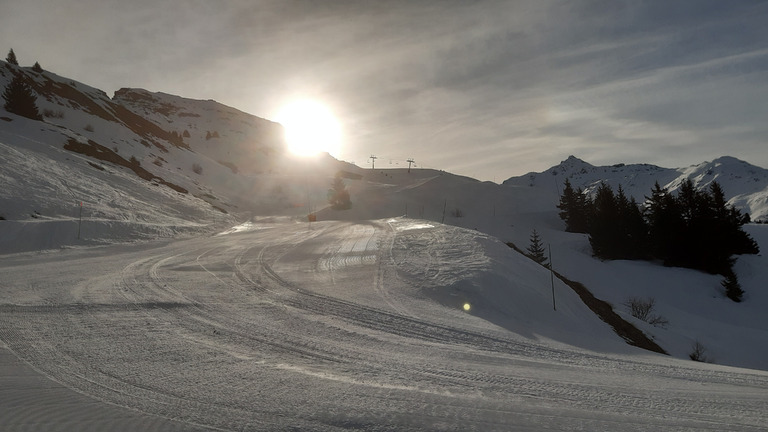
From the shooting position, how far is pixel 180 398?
4.30 meters

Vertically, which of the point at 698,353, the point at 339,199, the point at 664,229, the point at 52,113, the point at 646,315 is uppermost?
the point at 52,113

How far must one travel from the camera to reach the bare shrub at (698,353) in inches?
626

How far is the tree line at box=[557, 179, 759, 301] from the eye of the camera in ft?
104

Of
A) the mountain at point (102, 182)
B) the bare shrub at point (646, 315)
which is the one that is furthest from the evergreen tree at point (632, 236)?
the mountain at point (102, 182)

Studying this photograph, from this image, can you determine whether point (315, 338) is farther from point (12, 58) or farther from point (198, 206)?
point (12, 58)

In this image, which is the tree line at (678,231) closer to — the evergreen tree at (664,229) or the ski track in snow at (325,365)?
the evergreen tree at (664,229)

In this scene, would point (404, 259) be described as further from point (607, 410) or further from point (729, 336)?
point (729, 336)

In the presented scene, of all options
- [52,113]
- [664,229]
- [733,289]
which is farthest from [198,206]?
[733,289]

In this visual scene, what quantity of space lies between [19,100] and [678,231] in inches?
2329

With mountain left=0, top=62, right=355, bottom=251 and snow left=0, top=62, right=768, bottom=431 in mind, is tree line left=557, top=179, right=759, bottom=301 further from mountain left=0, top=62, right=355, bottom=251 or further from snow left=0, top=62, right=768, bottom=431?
mountain left=0, top=62, right=355, bottom=251

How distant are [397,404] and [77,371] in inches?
160

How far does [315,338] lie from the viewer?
6.91m

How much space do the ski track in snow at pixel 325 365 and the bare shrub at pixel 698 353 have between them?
1138 cm

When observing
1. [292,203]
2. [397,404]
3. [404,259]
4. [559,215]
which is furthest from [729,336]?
[292,203]
